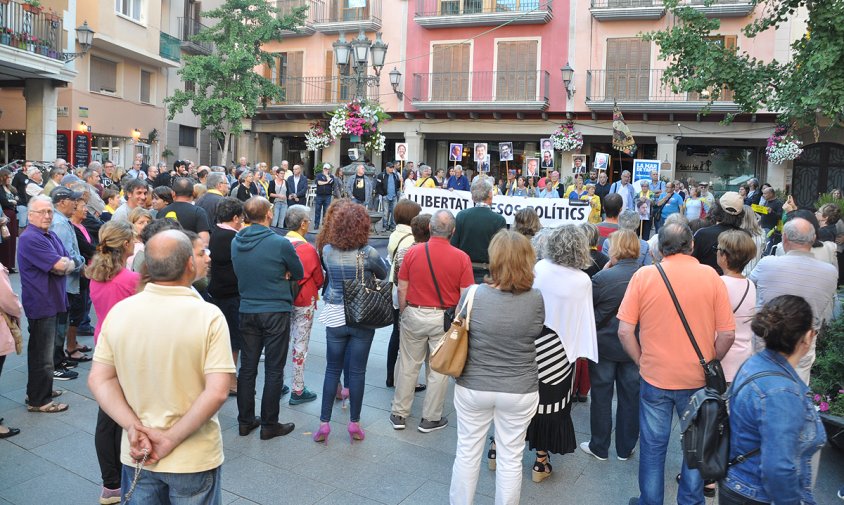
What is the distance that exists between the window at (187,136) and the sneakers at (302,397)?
85.4 feet

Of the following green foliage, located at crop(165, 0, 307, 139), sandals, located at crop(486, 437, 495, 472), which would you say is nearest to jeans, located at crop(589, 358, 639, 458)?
sandals, located at crop(486, 437, 495, 472)

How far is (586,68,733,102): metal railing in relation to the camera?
902 inches

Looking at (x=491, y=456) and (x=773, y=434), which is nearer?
(x=773, y=434)

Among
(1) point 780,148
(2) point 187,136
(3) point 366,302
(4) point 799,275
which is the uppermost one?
(2) point 187,136

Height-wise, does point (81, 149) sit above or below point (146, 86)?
below

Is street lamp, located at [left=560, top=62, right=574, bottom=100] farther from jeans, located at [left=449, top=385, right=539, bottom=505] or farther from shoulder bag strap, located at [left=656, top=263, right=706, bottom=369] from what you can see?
jeans, located at [left=449, top=385, right=539, bottom=505]

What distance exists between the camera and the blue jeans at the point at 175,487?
270 centimetres

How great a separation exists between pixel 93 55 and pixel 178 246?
24.0 m

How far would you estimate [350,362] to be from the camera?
509cm

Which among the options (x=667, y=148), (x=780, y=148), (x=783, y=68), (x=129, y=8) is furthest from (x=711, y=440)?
(x=129, y=8)

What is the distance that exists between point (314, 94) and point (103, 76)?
795cm

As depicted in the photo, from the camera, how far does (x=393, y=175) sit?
728 inches

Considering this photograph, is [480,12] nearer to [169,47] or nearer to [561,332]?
[169,47]

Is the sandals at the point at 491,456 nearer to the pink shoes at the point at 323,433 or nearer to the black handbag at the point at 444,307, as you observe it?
the black handbag at the point at 444,307
